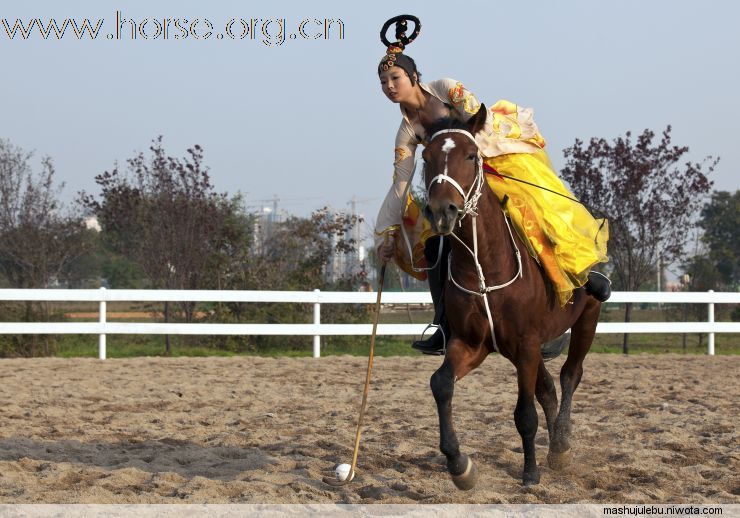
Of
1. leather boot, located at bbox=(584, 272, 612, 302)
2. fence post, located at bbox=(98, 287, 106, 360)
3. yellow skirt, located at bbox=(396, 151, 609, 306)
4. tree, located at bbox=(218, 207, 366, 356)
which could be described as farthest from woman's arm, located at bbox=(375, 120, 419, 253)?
tree, located at bbox=(218, 207, 366, 356)

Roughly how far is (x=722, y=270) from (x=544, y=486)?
42.4 m

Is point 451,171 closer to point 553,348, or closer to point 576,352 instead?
point 553,348

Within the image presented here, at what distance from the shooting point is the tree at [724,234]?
4459 cm

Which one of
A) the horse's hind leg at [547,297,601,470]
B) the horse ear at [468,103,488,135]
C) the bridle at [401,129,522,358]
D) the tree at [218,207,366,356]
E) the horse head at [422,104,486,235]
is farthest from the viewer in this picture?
the tree at [218,207,366,356]

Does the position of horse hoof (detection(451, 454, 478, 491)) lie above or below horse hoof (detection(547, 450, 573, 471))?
above

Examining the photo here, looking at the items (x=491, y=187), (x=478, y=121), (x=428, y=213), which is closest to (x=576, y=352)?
(x=491, y=187)

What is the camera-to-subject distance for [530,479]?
5875 mm

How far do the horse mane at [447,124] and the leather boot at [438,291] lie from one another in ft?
2.96

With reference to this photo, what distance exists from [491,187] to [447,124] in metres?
0.70

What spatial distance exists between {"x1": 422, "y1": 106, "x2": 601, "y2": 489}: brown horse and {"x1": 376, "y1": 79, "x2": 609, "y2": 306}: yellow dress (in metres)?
0.13

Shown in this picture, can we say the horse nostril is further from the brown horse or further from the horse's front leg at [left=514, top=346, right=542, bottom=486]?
the horse's front leg at [left=514, top=346, right=542, bottom=486]

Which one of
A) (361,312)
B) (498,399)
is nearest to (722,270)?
(361,312)

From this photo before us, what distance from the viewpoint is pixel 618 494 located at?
5484 millimetres

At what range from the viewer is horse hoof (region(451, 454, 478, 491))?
Result: 5.46 m
